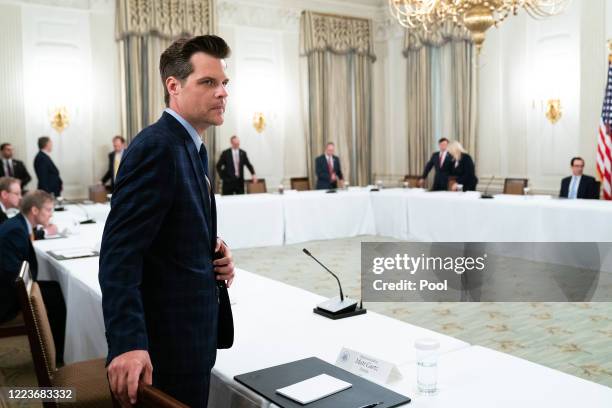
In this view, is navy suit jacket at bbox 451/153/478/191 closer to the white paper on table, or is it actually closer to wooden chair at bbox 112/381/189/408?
the white paper on table

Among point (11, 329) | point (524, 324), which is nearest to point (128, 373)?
point (11, 329)

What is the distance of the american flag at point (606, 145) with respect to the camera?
856cm

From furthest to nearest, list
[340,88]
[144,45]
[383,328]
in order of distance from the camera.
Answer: [340,88] → [144,45] → [383,328]

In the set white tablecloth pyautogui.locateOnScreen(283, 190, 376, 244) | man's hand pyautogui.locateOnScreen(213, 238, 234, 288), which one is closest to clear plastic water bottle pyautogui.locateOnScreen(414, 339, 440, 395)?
man's hand pyautogui.locateOnScreen(213, 238, 234, 288)

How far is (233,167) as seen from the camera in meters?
11.1

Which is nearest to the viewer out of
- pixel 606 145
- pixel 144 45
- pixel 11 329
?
pixel 11 329

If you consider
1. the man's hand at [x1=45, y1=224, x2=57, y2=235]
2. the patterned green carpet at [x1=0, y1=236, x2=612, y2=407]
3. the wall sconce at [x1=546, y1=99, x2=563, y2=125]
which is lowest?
the patterned green carpet at [x1=0, y1=236, x2=612, y2=407]

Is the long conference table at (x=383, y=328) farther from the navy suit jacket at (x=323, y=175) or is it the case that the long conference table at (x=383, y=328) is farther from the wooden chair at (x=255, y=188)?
the navy suit jacket at (x=323, y=175)

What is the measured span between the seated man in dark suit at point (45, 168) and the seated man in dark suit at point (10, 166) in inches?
7.5

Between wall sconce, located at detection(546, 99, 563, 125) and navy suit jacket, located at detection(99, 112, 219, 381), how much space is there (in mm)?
9064

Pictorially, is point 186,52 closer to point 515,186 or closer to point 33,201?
point 33,201

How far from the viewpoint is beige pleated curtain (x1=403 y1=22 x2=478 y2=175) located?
36.5ft

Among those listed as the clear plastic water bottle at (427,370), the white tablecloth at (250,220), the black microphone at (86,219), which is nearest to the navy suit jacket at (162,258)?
the clear plastic water bottle at (427,370)

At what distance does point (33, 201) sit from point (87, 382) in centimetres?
196
